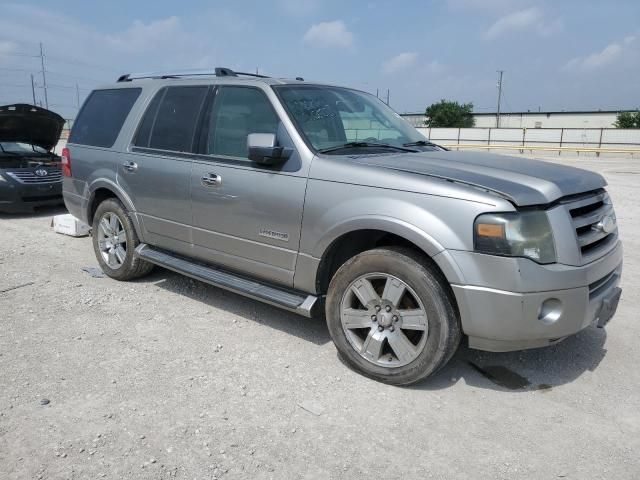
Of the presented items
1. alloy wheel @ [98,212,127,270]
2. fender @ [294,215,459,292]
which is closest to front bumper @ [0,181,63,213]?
alloy wheel @ [98,212,127,270]

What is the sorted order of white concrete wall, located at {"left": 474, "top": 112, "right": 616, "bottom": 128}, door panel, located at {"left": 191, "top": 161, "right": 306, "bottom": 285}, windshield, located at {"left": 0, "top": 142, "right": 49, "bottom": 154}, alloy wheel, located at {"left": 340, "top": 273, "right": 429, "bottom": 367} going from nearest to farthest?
1. alloy wheel, located at {"left": 340, "top": 273, "right": 429, "bottom": 367}
2. door panel, located at {"left": 191, "top": 161, "right": 306, "bottom": 285}
3. windshield, located at {"left": 0, "top": 142, "right": 49, "bottom": 154}
4. white concrete wall, located at {"left": 474, "top": 112, "right": 616, "bottom": 128}

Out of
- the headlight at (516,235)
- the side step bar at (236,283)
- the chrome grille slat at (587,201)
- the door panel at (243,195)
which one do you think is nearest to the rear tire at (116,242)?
the side step bar at (236,283)

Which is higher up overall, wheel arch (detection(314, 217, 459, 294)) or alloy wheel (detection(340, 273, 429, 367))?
wheel arch (detection(314, 217, 459, 294))

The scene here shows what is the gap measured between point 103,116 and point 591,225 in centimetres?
468

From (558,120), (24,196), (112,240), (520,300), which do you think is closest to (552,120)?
(558,120)

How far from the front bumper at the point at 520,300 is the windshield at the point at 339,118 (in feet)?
4.78

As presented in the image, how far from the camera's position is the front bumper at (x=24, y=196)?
27.5 ft

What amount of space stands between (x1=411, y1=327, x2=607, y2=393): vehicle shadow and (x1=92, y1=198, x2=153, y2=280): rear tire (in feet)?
10.3

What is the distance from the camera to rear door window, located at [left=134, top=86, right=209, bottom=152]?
4.46 meters

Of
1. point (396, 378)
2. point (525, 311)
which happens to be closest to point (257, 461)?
point (396, 378)

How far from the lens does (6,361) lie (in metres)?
3.63

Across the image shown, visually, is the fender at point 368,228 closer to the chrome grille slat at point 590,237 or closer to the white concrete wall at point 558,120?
the chrome grille slat at point 590,237

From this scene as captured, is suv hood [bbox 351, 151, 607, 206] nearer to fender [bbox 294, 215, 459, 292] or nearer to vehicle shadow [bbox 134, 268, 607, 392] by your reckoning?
fender [bbox 294, 215, 459, 292]

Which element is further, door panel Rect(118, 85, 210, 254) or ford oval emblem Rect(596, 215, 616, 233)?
door panel Rect(118, 85, 210, 254)
